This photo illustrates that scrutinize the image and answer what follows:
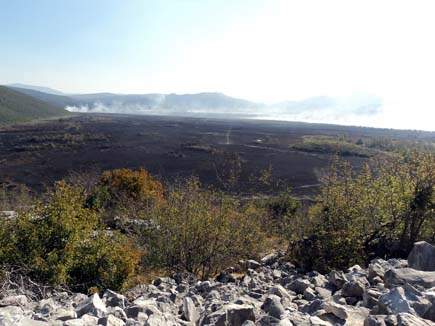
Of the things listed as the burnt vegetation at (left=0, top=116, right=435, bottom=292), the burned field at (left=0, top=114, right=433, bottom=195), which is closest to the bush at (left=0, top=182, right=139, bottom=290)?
the burnt vegetation at (left=0, top=116, right=435, bottom=292)

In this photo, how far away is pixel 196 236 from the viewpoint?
360 inches

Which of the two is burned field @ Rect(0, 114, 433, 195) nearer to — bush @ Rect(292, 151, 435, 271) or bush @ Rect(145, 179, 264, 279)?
bush @ Rect(292, 151, 435, 271)

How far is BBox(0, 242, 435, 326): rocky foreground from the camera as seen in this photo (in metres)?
4.00

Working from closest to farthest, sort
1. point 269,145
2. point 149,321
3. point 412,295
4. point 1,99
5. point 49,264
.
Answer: point 149,321, point 412,295, point 49,264, point 269,145, point 1,99

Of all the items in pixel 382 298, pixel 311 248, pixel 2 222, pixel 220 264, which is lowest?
pixel 220 264

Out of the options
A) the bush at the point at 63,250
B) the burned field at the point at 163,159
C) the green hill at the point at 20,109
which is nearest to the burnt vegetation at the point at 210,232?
the bush at the point at 63,250

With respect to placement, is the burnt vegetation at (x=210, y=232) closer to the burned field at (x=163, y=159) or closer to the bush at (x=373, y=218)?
the bush at (x=373, y=218)

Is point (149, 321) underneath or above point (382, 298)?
underneath

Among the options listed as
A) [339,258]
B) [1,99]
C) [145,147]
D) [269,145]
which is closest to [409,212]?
[339,258]

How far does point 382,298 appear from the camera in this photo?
4.30m

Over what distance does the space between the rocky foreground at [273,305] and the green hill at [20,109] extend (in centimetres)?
13194

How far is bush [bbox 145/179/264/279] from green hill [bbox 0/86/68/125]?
129m

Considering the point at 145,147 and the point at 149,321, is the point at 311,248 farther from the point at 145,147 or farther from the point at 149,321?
the point at 145,147

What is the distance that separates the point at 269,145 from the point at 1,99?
11540 cm
